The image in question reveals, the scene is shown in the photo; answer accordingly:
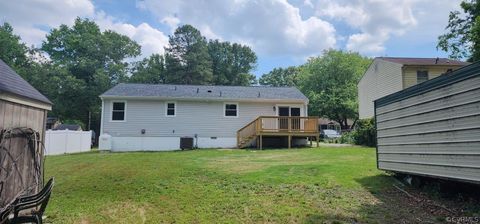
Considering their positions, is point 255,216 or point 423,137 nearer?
point 255,216

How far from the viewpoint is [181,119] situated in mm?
20047

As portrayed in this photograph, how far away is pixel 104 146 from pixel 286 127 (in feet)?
33.5

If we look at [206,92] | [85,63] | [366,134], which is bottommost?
[366,134]

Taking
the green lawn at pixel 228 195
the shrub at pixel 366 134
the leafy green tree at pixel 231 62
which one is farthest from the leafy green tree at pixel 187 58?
the green lawn at pixel 228 195

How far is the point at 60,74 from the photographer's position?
3250cm

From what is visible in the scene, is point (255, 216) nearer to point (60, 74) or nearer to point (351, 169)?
point (351, 169)

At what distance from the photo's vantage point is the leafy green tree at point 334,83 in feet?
121

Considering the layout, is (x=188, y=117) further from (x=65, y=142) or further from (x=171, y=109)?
(x=65, y=142)

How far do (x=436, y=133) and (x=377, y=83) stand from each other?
21515 mm

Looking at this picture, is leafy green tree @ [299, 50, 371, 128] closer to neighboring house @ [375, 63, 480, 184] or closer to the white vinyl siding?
the white vinyl siding

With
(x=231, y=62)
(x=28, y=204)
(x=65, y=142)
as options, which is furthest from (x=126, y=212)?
(x=231, y=62)

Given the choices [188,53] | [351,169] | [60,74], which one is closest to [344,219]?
[351,169]

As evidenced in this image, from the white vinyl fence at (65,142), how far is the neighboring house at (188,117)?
2550 mm

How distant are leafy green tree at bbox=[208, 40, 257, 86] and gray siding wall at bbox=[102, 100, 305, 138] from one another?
92.2 ft
